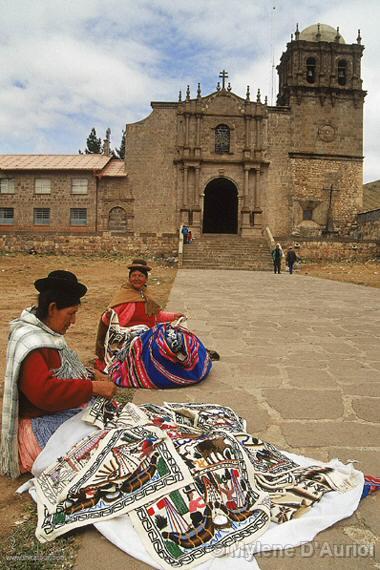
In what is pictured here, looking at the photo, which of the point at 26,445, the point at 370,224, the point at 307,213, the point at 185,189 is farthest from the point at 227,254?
the point at 26,445

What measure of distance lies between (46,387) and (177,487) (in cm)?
86

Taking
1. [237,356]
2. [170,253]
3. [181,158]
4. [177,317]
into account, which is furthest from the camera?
[181,158]

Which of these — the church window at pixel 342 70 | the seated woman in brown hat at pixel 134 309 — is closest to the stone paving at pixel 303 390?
the seated woman in brown hat at pixel 134 309

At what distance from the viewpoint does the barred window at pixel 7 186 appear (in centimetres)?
2961

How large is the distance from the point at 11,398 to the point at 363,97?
34.4m

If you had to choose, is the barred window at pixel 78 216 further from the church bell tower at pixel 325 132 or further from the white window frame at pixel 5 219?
the church bell tower at pixel 325 132

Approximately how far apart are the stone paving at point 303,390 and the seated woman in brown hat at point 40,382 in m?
0.67

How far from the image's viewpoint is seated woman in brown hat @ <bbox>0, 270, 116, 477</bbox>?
2.33 meters

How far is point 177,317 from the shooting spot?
482cm

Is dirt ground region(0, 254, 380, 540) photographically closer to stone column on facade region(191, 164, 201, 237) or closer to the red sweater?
the red sweater

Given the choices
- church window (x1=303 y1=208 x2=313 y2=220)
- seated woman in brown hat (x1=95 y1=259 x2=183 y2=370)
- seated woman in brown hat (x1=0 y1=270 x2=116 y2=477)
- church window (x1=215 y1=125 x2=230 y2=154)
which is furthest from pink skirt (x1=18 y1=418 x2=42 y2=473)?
church window (x1=303 y1=208 x2=313 y2=220)

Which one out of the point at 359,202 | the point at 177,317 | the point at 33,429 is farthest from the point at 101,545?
the point at 359,202

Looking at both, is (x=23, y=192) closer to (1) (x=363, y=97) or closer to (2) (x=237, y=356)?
(1) (x=363, y=97)

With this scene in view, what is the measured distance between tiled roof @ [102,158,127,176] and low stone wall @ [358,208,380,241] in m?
16.0
